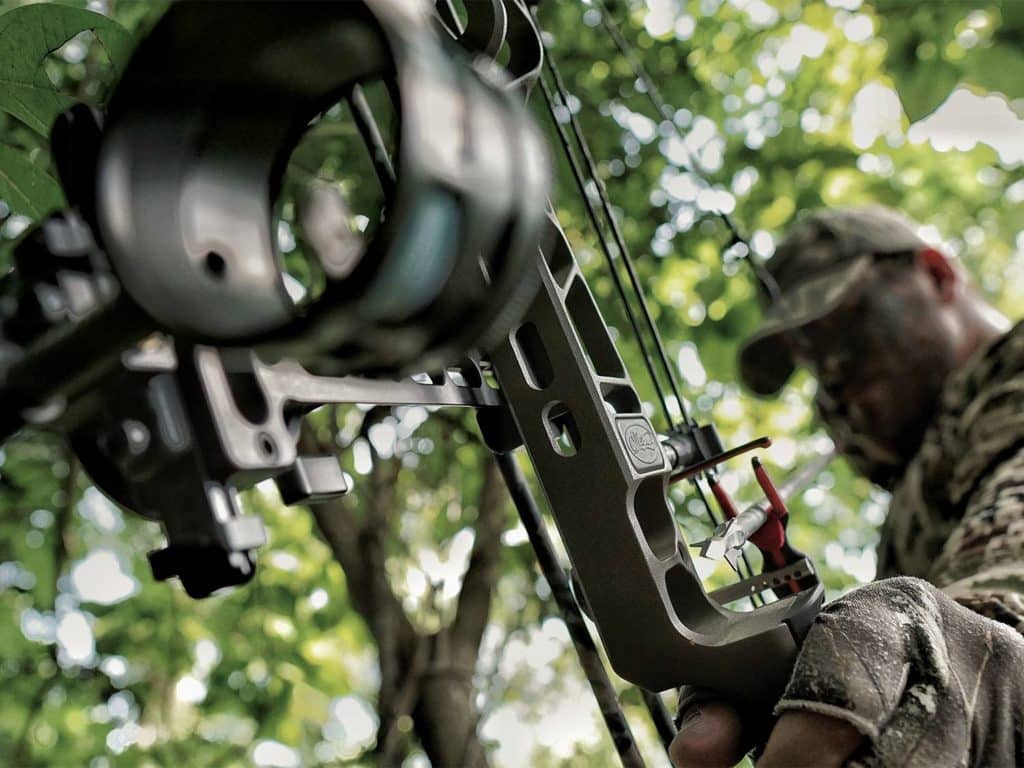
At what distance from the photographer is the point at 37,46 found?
773 millimetres

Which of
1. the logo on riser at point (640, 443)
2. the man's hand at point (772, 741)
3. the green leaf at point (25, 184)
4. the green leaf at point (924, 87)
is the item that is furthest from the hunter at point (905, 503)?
the green leaf at point (25, 184)

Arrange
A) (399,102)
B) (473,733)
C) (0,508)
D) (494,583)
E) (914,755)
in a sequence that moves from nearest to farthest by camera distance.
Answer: (399,102)
(914,755)
(473,733)
(494,583)
(0,508)

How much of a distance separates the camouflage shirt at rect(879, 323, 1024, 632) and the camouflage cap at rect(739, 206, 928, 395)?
32cm

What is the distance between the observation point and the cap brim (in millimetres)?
2072

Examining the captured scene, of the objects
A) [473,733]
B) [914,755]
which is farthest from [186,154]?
[473,733]

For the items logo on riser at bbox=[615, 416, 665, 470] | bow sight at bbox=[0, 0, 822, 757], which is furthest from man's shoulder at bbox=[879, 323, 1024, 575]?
bow sight at bbox=[0, 0, 822, 757]

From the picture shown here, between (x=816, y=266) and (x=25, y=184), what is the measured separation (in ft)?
5.87

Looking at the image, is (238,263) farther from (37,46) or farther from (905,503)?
(905,503)

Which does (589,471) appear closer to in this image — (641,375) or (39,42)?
(39,42)

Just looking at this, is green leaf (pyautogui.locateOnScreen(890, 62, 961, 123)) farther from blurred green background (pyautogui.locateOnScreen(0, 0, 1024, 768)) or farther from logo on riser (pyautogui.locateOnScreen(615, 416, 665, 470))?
logo on riser (pyautogui.locateOnScreen(615, 416, 665, 470))

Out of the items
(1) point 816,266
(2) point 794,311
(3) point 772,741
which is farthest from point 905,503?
(3) point 772,741

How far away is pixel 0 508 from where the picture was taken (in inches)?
105

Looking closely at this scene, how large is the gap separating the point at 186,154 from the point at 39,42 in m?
0.42

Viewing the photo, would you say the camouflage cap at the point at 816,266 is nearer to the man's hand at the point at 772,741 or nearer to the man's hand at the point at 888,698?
the man's hand at the point at 888,698
